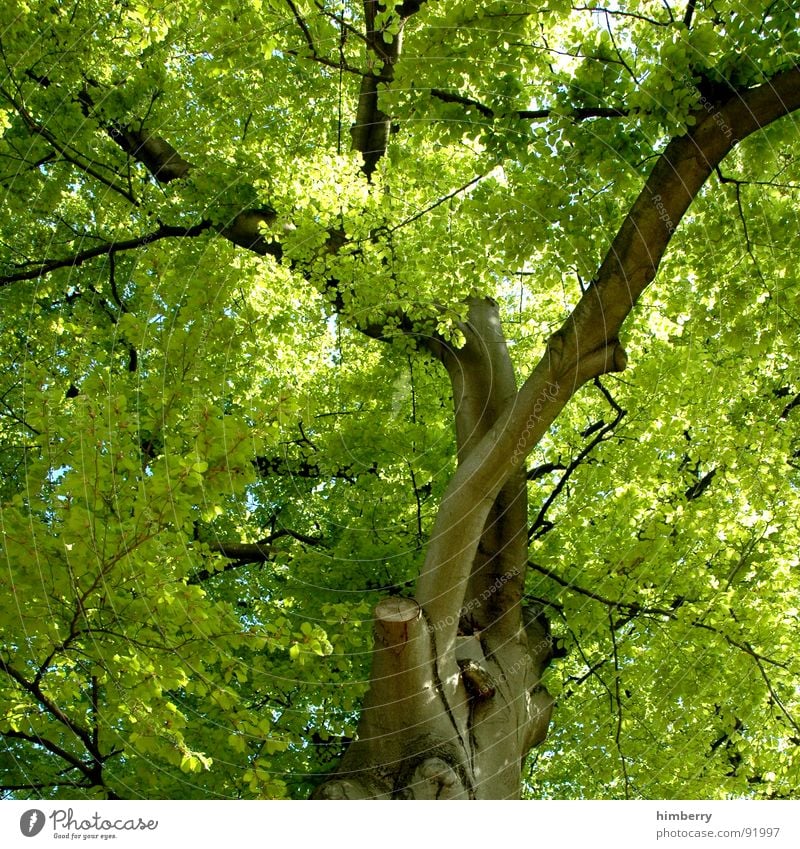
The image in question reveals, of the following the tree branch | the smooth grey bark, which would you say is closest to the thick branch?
the smooth grey bark

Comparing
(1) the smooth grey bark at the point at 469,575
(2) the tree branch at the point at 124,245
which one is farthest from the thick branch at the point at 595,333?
(2) the tree branch at the point at 124,245

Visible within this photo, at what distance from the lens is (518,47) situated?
620 centimetres

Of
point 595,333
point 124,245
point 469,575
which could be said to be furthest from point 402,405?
point 595,333

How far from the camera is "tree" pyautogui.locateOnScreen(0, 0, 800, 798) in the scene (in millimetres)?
4672

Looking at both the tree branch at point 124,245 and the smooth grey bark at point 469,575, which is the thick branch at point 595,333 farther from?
the tree branch at point 124,245

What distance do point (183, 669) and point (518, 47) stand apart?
501 cm

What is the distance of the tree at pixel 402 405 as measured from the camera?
15.3 ft

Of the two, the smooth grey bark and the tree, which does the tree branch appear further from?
the smooth grey bark

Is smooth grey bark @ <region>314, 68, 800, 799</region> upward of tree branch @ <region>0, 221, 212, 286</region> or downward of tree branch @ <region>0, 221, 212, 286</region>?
downward

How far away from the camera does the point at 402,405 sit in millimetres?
9336

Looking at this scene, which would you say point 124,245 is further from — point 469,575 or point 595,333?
point 595,333

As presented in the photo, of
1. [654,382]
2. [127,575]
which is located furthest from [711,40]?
[127,575]

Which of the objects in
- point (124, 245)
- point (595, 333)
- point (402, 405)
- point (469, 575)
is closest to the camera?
point (595, 333)

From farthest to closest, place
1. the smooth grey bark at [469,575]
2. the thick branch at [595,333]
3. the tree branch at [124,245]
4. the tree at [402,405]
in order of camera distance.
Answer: the tree branch at [124,245] → the smooth grey bark at [469,575] → the thick branch at [595,333] → the tree at [402,405]
